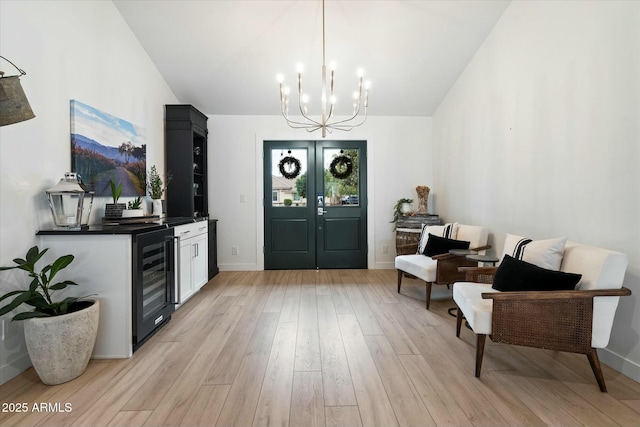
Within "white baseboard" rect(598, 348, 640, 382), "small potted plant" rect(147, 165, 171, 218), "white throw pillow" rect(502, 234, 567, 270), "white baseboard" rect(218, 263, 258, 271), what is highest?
"small potted plant" rect(147, 165, 171, 218)

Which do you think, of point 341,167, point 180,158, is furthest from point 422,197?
point 180,158

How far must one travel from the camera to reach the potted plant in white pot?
1.86 metres

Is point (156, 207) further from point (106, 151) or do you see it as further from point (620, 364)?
point (620, 364)

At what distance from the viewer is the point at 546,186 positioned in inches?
107

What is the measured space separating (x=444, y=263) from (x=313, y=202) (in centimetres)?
240

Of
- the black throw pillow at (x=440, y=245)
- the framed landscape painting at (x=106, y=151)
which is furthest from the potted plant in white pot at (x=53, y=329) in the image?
the black throw pillow at (x=440, y=245)

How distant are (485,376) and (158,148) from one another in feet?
13.5

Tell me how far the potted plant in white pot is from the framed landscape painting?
1020 mm

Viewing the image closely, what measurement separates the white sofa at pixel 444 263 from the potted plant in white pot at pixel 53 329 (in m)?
2.81

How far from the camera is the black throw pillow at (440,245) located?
11.4 ft

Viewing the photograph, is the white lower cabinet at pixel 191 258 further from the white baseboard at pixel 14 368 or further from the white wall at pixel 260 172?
the white baseboard at pixel 14 368

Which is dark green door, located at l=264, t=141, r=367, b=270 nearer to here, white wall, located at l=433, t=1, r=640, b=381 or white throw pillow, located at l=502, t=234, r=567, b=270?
white wall, located at l=433, t=1, r=640, b=381

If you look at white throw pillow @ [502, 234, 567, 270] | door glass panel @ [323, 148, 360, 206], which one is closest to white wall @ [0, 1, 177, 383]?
door glass panel @ [323, 148, 360, 206]

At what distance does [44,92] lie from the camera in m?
2.30
